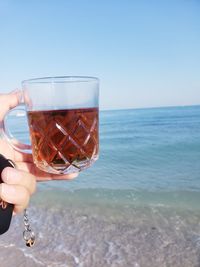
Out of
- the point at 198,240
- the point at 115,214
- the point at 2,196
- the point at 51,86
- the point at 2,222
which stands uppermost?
the point at 51,86

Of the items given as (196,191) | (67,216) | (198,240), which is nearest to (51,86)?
(198,240)

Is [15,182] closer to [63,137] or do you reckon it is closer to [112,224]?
[63,137]

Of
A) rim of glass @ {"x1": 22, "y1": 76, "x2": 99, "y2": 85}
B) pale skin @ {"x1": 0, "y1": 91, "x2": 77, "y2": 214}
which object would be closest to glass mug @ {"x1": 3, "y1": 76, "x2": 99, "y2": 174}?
rim of glass @ {"x1": 22, "y1": 76, "x2": 99, "y2": 85}

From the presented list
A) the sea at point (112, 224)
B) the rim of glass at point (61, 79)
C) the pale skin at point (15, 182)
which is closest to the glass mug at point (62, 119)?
the rim of glass at point (61, 79)

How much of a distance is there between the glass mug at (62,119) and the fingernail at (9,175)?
0.13 metres

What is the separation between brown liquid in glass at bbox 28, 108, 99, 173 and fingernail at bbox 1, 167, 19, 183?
0.13 metres

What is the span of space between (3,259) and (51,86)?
370 cm

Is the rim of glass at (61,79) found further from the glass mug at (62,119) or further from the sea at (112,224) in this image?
the sea at (112,224)

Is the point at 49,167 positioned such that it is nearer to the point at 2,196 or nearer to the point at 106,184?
the point at 2,196

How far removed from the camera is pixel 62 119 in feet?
5.32

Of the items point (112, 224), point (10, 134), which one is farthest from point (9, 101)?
point (112, 224)

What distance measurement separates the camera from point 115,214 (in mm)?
6523

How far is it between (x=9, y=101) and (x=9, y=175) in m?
0.44

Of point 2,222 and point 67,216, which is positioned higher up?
point 2,222
